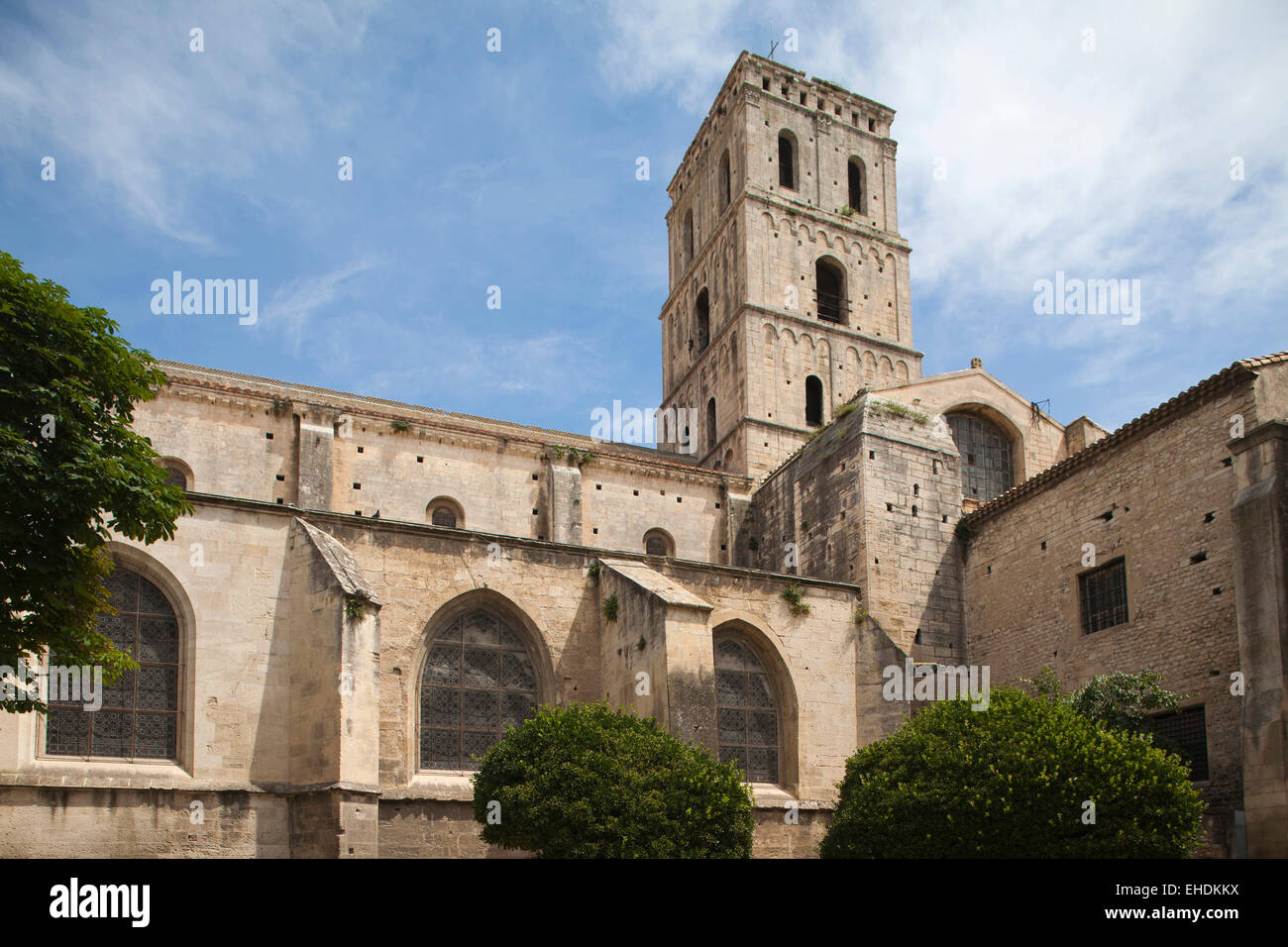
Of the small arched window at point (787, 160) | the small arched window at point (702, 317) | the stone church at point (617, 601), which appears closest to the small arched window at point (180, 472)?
the stone church at point (617, 601)

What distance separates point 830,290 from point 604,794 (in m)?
24.4

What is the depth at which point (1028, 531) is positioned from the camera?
21453 millimetres

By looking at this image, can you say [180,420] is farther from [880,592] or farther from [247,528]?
[880,592]

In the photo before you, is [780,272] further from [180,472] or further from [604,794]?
[604,794]

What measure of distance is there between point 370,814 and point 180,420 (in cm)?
1137

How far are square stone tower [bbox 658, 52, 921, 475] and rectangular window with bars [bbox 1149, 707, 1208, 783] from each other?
49.1 feet

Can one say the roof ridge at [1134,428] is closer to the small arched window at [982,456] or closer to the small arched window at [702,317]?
the small arched window at [982,456]

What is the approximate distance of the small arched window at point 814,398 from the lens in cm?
3350

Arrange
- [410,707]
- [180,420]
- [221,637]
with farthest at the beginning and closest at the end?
1. [180,420]
2. [410,707]
3. [221,637]

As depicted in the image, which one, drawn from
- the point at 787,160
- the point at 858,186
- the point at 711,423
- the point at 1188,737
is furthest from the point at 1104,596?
the point at 858,186

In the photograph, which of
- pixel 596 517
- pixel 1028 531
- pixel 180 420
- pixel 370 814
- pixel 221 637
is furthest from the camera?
pixel 596 517

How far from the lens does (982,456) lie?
27.7 meters

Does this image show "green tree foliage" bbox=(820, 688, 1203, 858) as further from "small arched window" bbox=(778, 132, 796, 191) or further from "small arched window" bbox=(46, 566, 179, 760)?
"small arched window" bbox=(778, 132, 796, 191)
